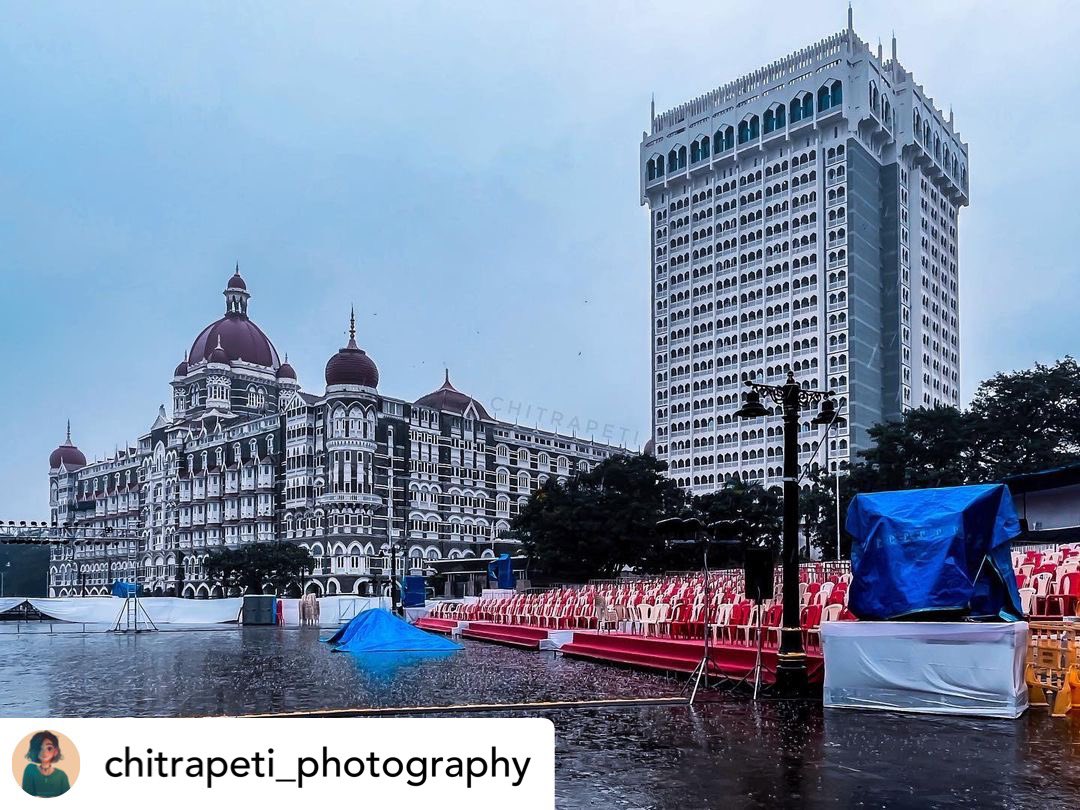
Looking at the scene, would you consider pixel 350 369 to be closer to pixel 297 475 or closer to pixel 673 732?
pixel 297 475

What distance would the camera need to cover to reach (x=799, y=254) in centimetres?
Answer: 10488

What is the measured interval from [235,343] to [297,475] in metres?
28.5

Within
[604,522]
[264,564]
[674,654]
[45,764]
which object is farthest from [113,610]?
[45,764]

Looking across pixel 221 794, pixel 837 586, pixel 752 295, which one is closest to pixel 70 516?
pixel 752 295

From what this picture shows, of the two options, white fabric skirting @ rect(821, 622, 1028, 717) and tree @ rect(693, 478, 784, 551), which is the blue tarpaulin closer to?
tree @ rect(693, 478, 784, 551)

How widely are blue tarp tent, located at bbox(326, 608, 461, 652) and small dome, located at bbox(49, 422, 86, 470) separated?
415 ft

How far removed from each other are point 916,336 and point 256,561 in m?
69.8

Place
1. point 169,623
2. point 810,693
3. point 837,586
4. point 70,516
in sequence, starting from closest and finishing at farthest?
point 810,693
point 837,586
point 169,623
point 70,516

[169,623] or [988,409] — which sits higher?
[988,409]

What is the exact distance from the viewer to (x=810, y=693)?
14.3 metres

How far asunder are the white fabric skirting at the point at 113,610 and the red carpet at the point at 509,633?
19.5 meters

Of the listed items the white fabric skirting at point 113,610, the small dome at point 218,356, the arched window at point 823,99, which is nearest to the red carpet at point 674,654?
the white fabric skirting at point 113,610

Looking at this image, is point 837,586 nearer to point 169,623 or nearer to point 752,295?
point 169,623

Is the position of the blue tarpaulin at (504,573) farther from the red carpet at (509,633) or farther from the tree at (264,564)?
the tree at (264,564)
